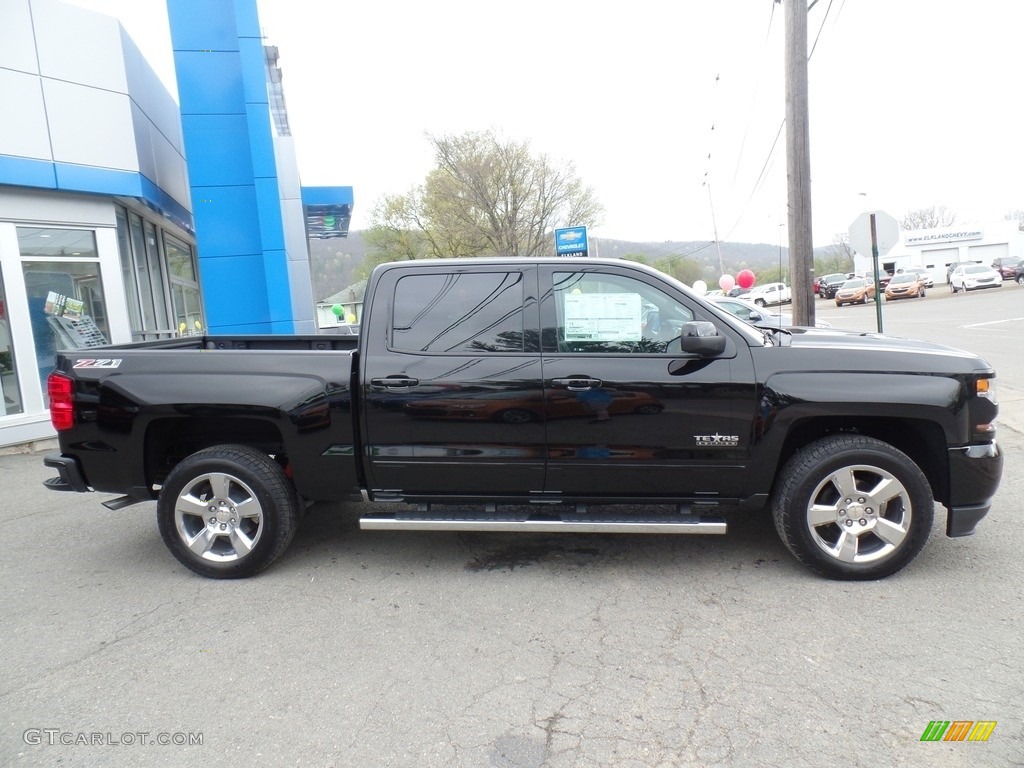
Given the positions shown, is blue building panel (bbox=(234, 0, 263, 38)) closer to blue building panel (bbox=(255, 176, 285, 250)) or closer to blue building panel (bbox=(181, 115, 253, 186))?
blue building panel (bbox=(181, 115, 253, 186))

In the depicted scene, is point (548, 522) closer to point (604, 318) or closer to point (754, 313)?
point (604, 318)

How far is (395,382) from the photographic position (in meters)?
4.08

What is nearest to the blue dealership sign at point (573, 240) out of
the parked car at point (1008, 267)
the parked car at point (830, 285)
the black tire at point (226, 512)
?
the black tire at point (226, 512)

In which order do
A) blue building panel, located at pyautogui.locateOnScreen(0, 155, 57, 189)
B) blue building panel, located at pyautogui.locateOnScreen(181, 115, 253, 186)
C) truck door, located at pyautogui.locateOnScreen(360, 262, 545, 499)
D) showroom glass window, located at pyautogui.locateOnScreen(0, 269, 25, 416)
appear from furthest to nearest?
blue building panel, located at pyautogui.locateOnScreen(181, 115, 253, 186) < showroom glass window, located at pyautogui.locateOnScreen(0, 269, 25, 416) < blue building panel, located at pyautogui.locateOnScreen(0, 155, 57, 189) < truck door, located at pyautogui.locateOnScreen(360, 262, 545, 499)

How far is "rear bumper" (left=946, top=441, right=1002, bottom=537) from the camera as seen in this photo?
12.7 ft

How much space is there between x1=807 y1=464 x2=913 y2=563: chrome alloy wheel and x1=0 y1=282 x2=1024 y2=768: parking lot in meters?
0.23

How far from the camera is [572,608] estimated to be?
3.76 meters

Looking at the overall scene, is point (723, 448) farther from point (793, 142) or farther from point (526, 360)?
point (793, 142)

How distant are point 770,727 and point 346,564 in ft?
9.06

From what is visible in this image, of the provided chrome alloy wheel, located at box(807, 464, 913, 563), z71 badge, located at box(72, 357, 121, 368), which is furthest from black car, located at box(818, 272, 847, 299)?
z71 badge, located at box(72, 357, 121, 368)

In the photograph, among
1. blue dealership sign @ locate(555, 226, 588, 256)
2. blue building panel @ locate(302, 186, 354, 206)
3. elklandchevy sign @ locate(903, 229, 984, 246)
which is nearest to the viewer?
blue dealership sign @ locate(555, 226, 588, 256)

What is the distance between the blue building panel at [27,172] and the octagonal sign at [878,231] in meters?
11.1

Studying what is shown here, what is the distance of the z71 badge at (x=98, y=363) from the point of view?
4281 millimetres

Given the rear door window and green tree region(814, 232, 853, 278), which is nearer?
the rear door window
